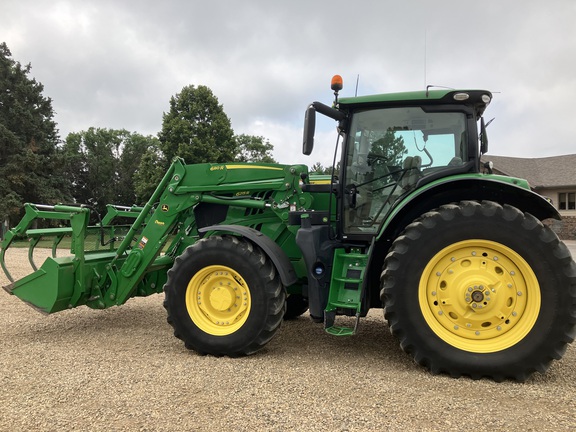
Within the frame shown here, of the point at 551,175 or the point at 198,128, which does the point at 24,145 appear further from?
the point at 551,175

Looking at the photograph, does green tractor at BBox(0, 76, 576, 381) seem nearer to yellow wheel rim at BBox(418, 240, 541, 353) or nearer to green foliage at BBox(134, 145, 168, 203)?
yellow wheel rim at BBox(418, 240, 541, 353)

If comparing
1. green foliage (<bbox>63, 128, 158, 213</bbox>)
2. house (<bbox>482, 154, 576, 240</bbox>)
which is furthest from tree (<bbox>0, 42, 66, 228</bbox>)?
house (<bbox>482, 154, 576, 240</bbox>)

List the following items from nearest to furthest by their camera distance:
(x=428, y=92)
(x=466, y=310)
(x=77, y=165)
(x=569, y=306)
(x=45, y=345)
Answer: (x=569, y=306) → (x=466, y=310) → (x=428, y=92) → (x=45, y=345) → (x=77, y=165)

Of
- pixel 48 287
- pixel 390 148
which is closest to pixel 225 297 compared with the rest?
pixel 48 287

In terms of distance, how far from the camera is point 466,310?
3752 mm

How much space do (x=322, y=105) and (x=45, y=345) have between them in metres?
3.93

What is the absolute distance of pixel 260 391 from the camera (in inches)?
135

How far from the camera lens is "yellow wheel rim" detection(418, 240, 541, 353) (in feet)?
12.0

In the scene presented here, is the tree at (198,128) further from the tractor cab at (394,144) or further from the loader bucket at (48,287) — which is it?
the tractor cab at (394,144)

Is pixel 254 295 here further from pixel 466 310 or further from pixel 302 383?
pixel 466 310

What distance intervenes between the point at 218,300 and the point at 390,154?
7.50 ft

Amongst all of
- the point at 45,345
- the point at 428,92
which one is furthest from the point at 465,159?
the point at 45,345

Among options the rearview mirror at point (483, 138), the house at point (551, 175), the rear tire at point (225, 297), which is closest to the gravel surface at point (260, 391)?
the rear tire at point (225, 297)

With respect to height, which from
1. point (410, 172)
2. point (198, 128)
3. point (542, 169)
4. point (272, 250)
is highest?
point (542, 169)
